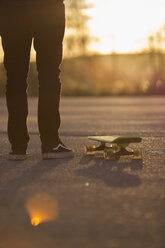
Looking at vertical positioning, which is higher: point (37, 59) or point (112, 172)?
point (37, 59)

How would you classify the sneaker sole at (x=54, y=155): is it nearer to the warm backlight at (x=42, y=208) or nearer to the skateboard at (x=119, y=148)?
the skateboard at (x=119, y=148)

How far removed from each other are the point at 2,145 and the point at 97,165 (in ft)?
5.81

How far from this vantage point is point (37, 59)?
432 centimetres

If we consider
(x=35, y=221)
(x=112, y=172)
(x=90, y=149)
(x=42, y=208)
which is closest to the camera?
(x=35, y=221)

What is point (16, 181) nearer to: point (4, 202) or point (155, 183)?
point (4, 202)

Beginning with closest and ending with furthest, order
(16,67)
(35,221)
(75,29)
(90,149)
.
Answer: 1. (35,221)
2. (16,67)
3. (90,149)
4. (75,29)

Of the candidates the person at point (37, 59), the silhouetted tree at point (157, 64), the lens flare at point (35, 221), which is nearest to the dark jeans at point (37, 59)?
the person at point (37, 59)

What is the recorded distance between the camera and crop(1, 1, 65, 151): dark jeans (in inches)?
166

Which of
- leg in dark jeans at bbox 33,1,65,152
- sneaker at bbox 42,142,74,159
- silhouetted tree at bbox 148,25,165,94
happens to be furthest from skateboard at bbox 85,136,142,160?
silhouetted tree at bbox 148,25,165,94

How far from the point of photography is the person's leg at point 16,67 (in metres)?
4.23

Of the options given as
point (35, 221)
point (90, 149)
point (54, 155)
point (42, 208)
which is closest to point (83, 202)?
point (42, 208)

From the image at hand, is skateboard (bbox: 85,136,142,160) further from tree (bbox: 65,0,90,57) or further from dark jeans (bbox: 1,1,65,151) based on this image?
→ tree (bbox: 65,0,90,57)

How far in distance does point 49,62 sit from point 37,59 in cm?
10

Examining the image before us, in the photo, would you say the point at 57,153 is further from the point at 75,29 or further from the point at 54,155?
the point at 75,29
